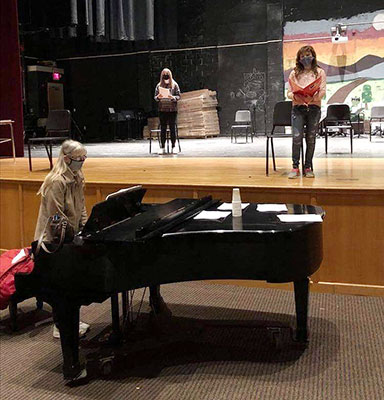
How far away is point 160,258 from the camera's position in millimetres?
2572

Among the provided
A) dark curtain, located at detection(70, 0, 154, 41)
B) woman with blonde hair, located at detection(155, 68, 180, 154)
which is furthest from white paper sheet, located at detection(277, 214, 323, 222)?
dark curtain, located at detection(70, 0, 154, 41)

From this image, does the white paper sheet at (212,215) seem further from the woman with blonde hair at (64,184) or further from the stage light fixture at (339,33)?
the stage light fixture at (339,33)

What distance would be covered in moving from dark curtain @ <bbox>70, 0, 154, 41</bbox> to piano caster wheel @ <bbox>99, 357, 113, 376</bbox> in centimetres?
843

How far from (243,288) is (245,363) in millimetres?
1389

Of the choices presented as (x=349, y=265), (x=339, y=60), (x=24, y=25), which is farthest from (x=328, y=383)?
(x=339, y=60)

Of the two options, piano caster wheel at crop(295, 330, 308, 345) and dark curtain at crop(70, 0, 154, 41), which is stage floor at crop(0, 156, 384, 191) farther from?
dark curtain at crop(70, 0, 154, 41)

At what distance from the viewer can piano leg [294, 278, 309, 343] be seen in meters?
3.09

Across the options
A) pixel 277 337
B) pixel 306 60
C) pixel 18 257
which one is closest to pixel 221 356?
pixel 277 337

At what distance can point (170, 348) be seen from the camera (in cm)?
316

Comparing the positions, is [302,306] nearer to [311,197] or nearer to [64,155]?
[311,197]

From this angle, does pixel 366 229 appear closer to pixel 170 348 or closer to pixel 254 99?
pixel 170 348

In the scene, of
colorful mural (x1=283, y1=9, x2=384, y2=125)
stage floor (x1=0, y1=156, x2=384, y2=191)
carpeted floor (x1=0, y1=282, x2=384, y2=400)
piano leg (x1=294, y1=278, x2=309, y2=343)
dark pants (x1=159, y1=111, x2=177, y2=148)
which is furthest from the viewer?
colorful mural (x1=283, y1=9, x2=384, y2=125)

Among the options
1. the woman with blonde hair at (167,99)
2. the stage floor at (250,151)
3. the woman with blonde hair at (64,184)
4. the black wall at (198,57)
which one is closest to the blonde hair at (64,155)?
the woman with blonde hair at (64,184)

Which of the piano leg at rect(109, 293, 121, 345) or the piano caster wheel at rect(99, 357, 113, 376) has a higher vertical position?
the piano leg at rect(109, 293, 121, 345)
